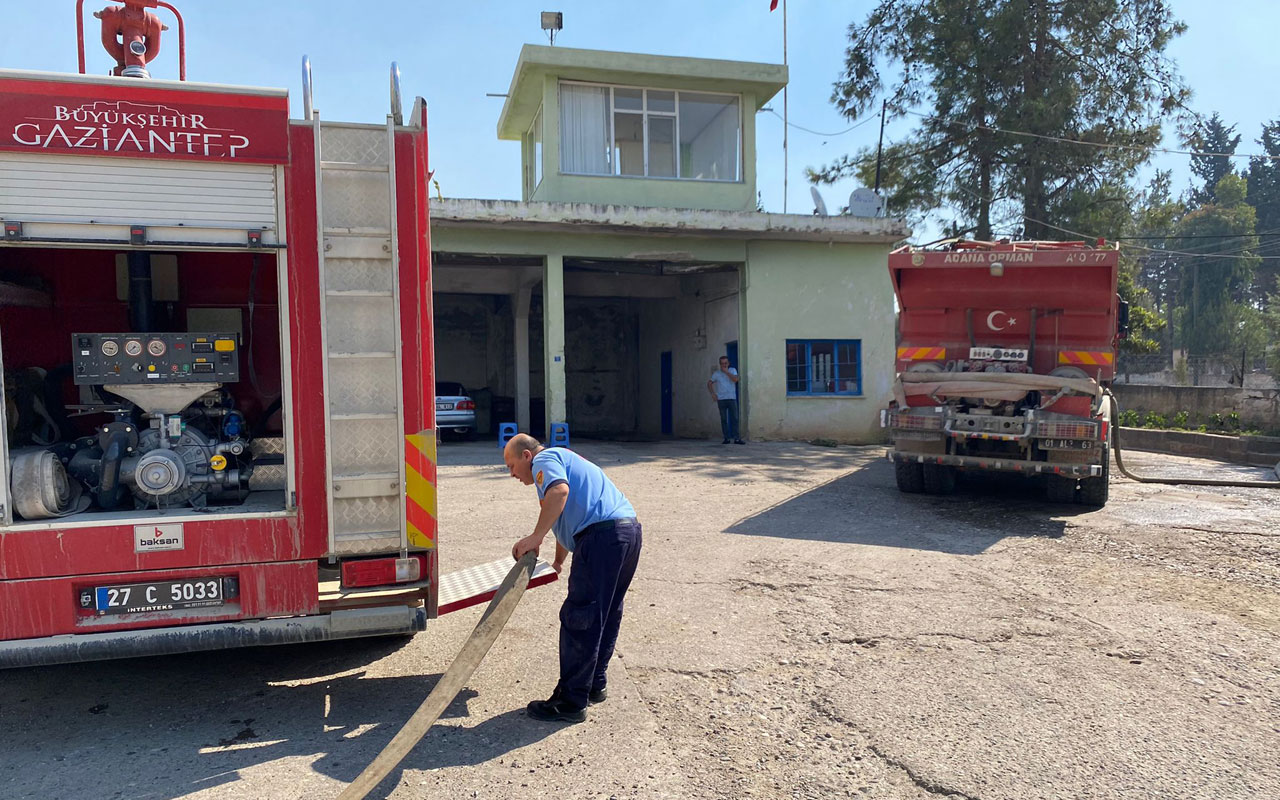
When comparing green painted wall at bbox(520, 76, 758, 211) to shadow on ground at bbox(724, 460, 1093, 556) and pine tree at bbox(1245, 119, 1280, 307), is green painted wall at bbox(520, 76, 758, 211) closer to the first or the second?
shadow on ground at bbox(724, 460, 1093, 556)

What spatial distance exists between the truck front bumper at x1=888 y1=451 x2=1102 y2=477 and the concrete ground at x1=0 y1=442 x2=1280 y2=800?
1.24 m

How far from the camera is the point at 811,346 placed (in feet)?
55.6

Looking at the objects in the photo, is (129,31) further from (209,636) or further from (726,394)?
(726,394)

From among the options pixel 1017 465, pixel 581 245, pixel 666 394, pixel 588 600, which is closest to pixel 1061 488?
pixel 1017 465

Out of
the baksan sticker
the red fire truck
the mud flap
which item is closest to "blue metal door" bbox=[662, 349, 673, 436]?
the mud flap

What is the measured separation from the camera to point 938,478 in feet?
31.5

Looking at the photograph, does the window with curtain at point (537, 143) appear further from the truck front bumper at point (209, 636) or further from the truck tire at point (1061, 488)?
the truck front bumper at point (209, 636)

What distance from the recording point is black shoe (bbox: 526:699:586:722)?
3863 mm

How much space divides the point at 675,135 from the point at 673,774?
1540cm

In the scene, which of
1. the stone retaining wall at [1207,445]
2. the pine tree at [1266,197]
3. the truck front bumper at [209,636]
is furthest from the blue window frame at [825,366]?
the pine tree at [1266,197]

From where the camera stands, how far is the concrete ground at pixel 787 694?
3.35 meters

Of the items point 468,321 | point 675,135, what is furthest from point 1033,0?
point 468,321

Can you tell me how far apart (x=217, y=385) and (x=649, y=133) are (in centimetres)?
1403

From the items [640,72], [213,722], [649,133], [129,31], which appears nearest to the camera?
[213,722]
